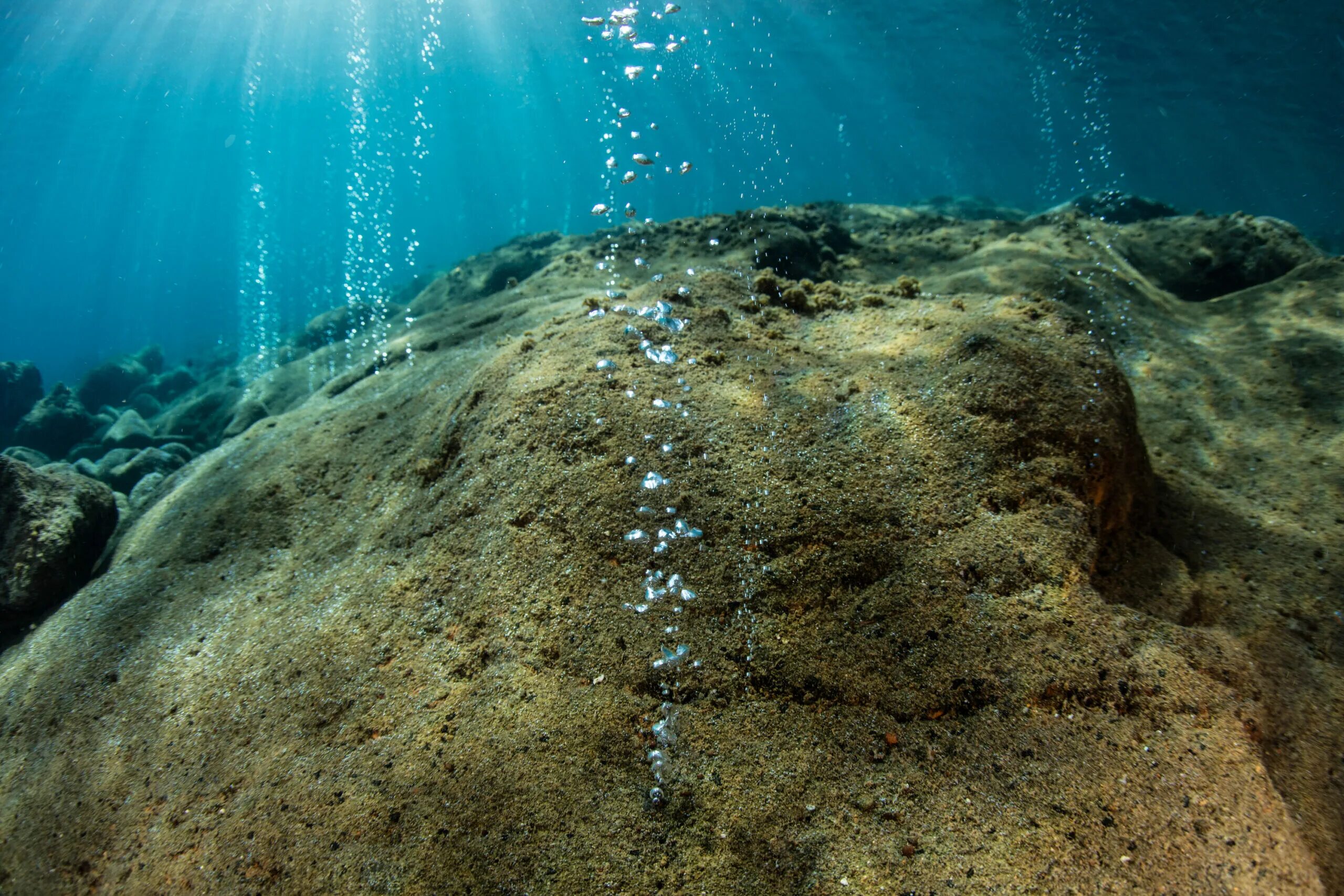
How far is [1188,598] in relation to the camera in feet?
8.52

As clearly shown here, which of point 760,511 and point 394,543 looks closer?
point 760,511

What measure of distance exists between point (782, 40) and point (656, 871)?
59.3m

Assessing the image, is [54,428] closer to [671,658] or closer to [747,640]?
[671,658]

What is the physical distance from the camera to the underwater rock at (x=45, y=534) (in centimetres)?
407

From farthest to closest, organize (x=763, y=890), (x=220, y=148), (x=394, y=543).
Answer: (x=220, y=148) < (x=394, y=543) < (x=763, y=890)

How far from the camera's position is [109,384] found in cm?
1780

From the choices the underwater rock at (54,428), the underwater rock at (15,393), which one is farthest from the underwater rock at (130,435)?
the underwater rock at (15,393)

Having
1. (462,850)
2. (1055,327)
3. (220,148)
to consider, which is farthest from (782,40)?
(220,148)

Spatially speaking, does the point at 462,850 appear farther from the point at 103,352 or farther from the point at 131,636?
the point at 103,352

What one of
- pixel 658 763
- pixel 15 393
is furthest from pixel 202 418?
pixel 658 763

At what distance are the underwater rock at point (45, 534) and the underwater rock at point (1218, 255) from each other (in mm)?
10958

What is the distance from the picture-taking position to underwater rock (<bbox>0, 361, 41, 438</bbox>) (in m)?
15.8

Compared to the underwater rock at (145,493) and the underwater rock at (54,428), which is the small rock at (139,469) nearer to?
the underwater rock at (145,493)

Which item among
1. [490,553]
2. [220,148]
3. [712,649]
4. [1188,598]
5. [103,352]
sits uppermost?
[220,148]
